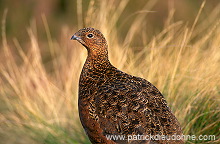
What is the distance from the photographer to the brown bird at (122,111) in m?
3.01

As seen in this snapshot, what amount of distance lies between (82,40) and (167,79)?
1.35 m

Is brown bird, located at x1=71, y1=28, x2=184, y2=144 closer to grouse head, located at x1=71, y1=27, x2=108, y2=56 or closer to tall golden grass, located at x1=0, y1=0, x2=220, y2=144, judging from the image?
grouse head, located at x1=71, y1=27, x2=108, y2=56

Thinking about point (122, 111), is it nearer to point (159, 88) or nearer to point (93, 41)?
point (93, 41)

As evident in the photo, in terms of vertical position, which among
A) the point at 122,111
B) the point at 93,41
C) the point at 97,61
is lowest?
the point at 122,111

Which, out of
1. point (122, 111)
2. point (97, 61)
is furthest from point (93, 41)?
point (122, 111)

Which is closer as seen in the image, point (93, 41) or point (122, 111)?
point (122, 111)

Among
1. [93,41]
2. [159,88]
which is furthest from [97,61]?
[159,88]

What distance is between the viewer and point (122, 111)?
309 cm

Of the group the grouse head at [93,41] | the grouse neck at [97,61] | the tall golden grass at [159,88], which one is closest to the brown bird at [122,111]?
the grouse neck at [97,61]

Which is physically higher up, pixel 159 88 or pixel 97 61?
pixel 159 88

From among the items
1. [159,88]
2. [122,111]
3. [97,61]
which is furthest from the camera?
[159,88]

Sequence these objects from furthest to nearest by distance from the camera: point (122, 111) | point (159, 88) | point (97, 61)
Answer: point (159, 88)
point (97, 61)
point (122, 111)

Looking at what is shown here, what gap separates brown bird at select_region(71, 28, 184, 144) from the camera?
3014 millimetres

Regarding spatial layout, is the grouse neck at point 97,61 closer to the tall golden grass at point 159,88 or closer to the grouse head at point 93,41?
the grouse head at point 93,41
